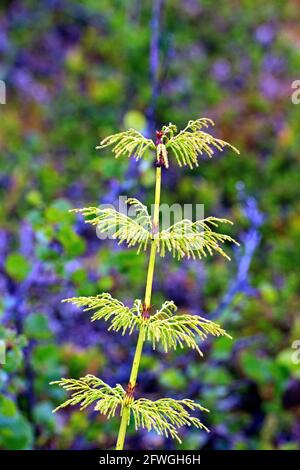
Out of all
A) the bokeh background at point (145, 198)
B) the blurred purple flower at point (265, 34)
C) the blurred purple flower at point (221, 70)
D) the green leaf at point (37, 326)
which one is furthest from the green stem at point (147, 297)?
the blurred purple flower at point (265, 34)

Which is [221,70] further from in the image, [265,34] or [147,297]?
[147,297]

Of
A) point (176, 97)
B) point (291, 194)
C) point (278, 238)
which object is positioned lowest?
point (278, 238)

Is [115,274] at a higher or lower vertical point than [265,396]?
higher

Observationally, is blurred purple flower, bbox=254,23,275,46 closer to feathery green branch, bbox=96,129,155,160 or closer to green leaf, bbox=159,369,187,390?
green leaf, bbox=159,369,187,390

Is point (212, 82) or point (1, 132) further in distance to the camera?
point (212, 82)

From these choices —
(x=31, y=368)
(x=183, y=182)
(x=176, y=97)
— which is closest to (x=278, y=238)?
(x=183, y=182)

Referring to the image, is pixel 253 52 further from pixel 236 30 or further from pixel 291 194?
pixel 291 194

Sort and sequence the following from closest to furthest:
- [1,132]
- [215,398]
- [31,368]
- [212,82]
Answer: [31,368] < [215,398] < [1,132] < [212,82]

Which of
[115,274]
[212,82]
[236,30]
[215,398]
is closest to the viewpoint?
[215,398]
